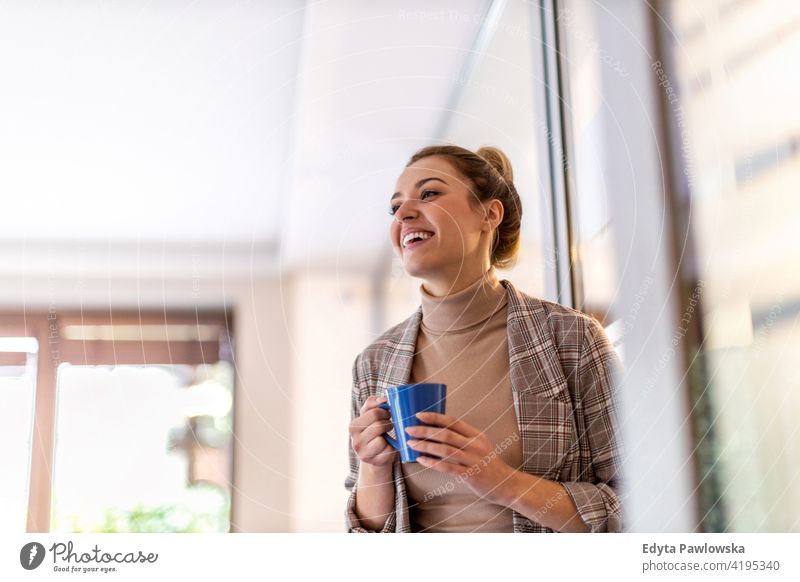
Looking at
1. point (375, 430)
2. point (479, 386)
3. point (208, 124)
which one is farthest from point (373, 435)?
point (208, 124)

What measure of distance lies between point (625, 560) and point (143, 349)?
1.53 feet

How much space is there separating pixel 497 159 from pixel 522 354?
18 cm

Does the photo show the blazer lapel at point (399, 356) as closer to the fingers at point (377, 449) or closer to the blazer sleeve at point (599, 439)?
the fingers at point (377, 449)

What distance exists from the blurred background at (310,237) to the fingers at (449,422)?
0.09 meters

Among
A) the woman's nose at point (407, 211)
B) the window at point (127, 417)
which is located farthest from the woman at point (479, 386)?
the window at point (127, 417)

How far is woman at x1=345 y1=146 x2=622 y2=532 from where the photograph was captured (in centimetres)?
66

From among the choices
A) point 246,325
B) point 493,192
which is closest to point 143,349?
point 246,325

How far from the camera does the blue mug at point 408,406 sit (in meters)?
0.62

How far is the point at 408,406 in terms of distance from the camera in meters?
0.63

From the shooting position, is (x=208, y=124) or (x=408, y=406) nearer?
(x=408, y=406)

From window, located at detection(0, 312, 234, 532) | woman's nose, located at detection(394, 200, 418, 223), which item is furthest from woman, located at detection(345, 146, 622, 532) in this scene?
window, located at detection(0, 312, 234, 532)

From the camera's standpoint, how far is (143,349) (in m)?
0.68

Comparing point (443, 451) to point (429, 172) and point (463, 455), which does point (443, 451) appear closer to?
point (463, 455)

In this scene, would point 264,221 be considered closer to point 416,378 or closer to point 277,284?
point 277,284
